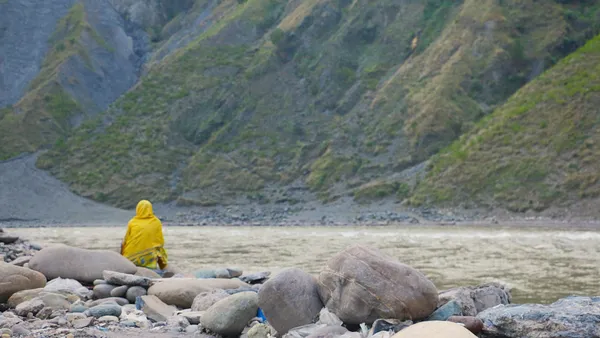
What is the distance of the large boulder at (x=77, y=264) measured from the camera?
13484mm

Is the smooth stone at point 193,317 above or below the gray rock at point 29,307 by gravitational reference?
below

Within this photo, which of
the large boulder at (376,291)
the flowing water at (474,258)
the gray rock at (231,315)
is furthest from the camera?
the flowing water at (474,258)

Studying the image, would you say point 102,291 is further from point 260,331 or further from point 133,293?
point 260,331

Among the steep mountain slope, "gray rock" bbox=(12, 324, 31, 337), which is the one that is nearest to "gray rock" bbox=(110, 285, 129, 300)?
"gray rock" bbox=(12, 324, 31, 337)

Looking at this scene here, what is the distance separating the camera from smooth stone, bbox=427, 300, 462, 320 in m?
8.77

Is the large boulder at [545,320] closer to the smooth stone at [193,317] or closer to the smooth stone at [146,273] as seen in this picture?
the smooth stone at [193,317]

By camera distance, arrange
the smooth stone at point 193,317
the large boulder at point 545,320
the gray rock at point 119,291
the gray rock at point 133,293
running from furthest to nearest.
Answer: the gray rock at point 119,291
the gray rock at point 133,293
the smooth stone at point 193,317
the large boulder at point 545,320

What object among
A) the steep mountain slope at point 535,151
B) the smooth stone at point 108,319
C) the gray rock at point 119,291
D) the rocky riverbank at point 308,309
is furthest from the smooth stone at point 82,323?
the steep mountain slope at point 535,151

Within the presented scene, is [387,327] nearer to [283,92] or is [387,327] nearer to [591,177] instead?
[591,177]

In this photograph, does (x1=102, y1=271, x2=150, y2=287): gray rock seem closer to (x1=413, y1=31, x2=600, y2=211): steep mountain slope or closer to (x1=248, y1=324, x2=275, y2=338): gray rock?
(x1=248, y1=324, x2=275, y2=338): gray rock

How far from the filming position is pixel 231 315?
9672 mm

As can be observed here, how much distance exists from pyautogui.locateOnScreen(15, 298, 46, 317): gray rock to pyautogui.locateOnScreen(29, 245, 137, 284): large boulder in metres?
2.64

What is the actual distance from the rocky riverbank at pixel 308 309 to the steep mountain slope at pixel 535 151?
4362cm

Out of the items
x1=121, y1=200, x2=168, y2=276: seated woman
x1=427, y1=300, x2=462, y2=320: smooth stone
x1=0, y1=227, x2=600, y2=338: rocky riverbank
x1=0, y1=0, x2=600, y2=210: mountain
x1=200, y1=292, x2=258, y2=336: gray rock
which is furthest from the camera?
x1=0, y1=0, x2=600, y2=210: mountain
